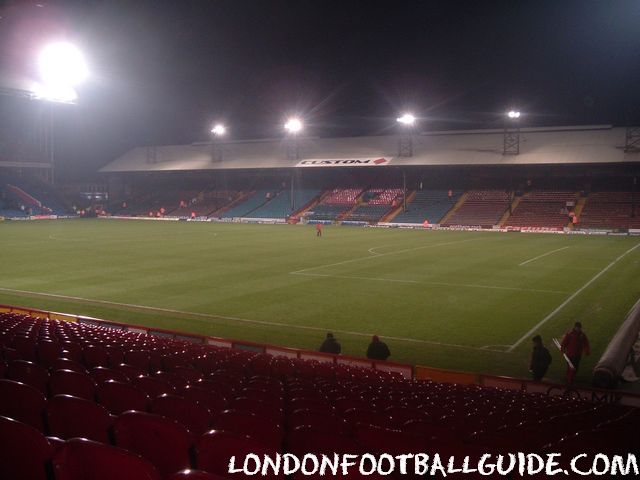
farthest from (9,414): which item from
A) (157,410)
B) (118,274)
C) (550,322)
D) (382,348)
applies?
(118,274)

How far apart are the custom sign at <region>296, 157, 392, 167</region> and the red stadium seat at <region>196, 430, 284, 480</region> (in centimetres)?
6185

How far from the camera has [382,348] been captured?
42.0 feet

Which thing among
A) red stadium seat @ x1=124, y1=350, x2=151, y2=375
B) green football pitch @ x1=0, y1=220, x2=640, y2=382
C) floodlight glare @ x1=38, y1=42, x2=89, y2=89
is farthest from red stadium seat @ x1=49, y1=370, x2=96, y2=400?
floodlight glare @ x1=38, y1=42, x2=89, y2=89

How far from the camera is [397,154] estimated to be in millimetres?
Result: 65562

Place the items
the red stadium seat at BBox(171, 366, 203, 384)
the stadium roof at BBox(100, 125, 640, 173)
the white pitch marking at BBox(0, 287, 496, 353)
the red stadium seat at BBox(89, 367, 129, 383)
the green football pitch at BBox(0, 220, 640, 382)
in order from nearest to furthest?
the red stadium seat at BBox(89, 367, 129, 383) → the red stadium seat at BBox(171, 366, 203, 384) → the white pitch marking at BBox(0, 287, 496, 353) → the green football pitch at BBox(0, 220, 640, 382) → the stadium roof at BBox(100, 125, 640, 173)

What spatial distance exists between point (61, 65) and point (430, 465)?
119 feet

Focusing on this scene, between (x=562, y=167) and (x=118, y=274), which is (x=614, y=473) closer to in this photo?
(x=118, y=274)

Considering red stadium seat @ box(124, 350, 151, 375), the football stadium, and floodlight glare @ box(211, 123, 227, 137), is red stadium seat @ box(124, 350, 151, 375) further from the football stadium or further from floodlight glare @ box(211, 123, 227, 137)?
floodlight glare @ box(211, 123, 227, 137)

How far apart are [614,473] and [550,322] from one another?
1496 cm

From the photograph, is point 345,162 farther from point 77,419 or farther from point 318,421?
point 77,419

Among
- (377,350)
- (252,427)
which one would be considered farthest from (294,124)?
(252,427)

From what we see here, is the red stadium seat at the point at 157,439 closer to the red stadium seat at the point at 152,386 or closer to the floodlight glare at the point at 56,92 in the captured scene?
the red stadium seat at the point at 152,386

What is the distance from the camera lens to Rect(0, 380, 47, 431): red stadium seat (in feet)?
11.0

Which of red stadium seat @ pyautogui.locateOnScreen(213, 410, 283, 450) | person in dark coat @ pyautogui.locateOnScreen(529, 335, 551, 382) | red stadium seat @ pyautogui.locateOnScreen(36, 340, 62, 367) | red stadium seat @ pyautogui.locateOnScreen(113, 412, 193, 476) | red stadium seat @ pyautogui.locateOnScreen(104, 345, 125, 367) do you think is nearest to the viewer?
red stadium seat @ pyautogui.locateOnScreen(113, 412, 193, 476)
